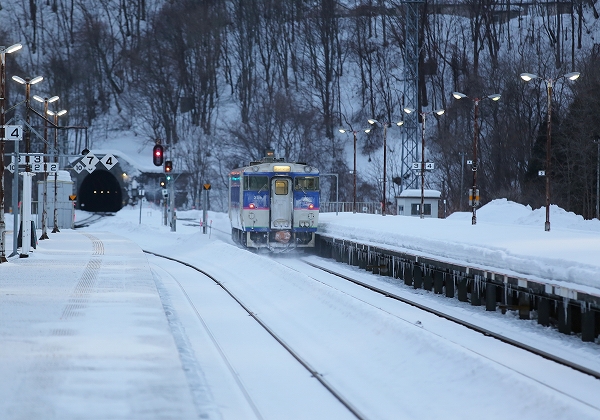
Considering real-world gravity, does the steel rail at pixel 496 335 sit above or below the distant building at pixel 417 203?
below

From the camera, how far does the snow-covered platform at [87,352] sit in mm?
8977

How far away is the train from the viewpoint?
3669cm

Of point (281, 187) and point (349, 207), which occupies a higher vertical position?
point (281, 187)

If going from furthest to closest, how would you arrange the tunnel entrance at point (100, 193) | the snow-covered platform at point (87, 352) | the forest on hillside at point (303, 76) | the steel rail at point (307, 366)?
the tunnel entrance at point (100, 193)
the forest on hillside at point (303, 76)
the steel rail at point (307, 366)
the snow-covered platform at point (87, 352)

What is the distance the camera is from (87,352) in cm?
1164

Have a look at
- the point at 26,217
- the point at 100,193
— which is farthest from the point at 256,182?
the point at 100,193

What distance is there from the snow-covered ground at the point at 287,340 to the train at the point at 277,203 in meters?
10.0

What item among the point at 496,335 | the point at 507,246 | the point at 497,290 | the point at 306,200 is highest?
the point at 306,200

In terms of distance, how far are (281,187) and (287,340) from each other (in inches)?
848

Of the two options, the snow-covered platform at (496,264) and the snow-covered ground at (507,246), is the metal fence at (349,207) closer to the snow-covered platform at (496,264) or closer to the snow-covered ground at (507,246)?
the snow-covered ground at (507,246)

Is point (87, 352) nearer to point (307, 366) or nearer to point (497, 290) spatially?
point (307, 366)

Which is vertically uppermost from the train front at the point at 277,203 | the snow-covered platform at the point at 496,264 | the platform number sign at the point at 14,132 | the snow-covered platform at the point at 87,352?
the platform number sign at the point at 14,132

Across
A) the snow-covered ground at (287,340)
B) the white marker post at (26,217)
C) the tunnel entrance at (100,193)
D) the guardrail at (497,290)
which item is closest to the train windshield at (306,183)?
the guardrail at (497,290)

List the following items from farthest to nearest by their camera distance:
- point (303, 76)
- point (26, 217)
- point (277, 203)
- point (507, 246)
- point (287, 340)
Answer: point (303, 76) → point (277, 203) → point (26, 217) → point (507, 246) → point (287, 340)
